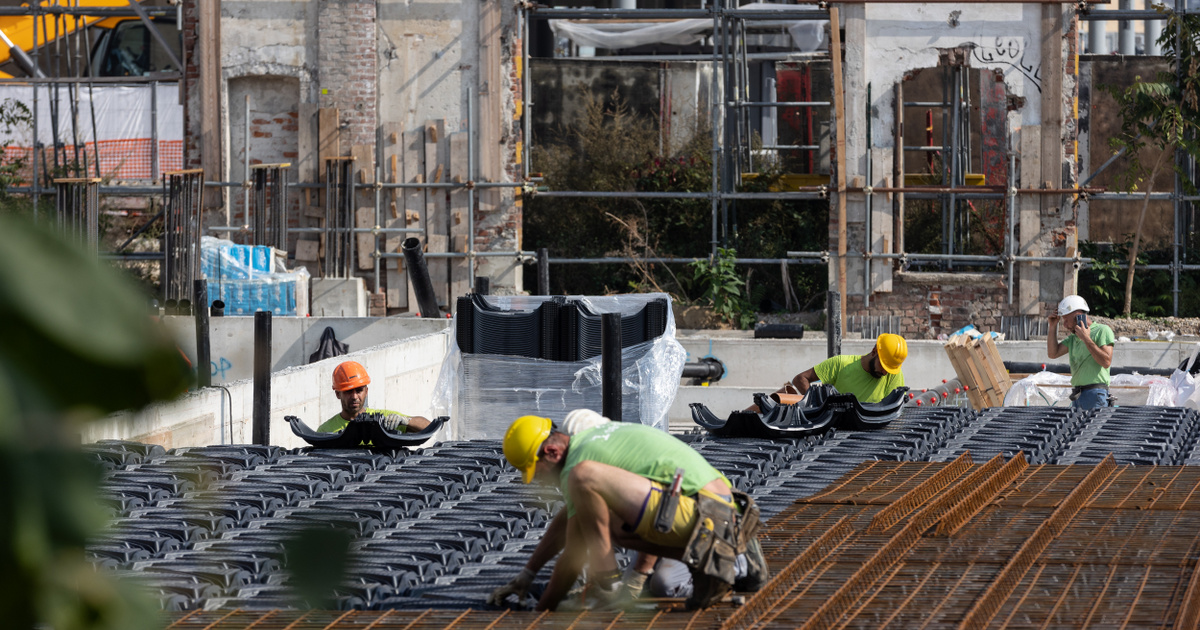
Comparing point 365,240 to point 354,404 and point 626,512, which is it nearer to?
point 354,404

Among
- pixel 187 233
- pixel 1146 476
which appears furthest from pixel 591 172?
pixel 1146 476

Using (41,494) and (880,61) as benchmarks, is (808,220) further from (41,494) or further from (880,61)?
(41,494)

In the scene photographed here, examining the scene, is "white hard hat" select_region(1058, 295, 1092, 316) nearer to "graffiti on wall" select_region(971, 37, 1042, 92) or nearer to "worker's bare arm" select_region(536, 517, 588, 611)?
"graffiti on wall" select_region(971, 37, 1042, 92)

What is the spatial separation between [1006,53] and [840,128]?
2.47 meters

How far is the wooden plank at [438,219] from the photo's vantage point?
792 inches

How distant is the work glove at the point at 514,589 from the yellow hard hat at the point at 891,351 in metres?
5.16

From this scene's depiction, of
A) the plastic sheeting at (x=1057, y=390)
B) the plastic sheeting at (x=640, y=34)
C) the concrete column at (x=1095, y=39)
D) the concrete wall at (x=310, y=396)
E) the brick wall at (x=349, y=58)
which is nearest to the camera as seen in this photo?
the concrete wall at (x=310, y=396)

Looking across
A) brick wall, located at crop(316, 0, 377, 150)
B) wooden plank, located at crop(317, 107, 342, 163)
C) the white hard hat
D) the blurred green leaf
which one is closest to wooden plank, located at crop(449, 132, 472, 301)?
brick wall, located at crop(316, 0, 377, 150)

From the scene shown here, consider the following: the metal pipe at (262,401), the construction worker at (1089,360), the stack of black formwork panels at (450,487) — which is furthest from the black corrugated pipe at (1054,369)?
the metal pipe at (262,401)

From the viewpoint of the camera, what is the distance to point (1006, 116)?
18891mm

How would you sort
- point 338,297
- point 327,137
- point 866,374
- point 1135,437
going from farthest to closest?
point 327,137, point 338,297, point 866,374, point 1135,437

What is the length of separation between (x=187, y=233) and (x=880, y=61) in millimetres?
9448

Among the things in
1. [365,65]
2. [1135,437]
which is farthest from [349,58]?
[1135,437]

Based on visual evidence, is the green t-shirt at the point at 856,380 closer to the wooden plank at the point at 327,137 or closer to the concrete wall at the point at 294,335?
the concrete wall at the point at 294,335
